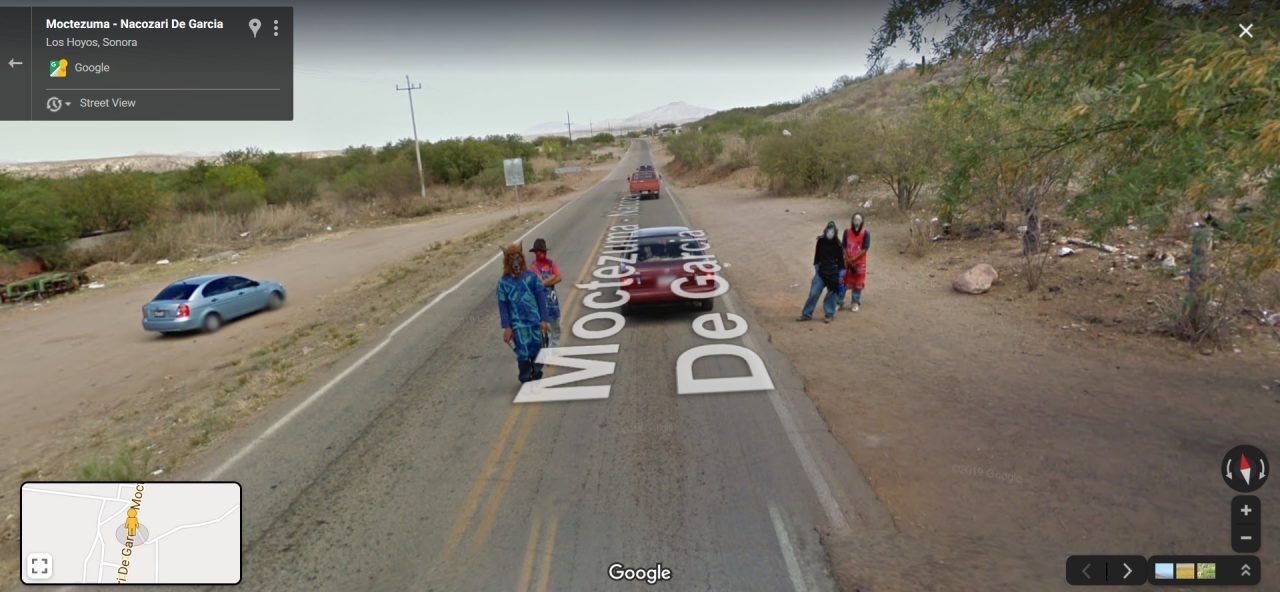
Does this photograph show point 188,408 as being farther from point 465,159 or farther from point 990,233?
point 465,159

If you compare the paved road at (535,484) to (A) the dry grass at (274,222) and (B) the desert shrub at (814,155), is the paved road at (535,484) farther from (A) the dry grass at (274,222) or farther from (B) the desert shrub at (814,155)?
(A) the dry grass at (274,222)

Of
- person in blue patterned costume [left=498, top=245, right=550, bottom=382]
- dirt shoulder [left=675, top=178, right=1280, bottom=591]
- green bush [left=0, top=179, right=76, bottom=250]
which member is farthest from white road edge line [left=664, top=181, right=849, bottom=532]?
green bush [left=0, top=179, right=76, bottom=250]

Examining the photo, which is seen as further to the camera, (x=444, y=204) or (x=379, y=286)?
(x=444, y=204)

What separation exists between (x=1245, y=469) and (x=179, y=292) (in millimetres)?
18853

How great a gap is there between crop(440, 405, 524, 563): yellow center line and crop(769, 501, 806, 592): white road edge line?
7.22ft

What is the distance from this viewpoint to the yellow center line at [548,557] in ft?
12.2

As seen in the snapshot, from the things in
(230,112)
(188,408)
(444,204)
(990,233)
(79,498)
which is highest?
(444,204)

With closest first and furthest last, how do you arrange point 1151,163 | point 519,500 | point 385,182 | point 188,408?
point 1151,163
point 519,500
point 188,408
point 385,182

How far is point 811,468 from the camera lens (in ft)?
16.4

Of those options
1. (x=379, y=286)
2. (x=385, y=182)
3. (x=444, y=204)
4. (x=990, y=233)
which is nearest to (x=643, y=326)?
(x=990, y=233)

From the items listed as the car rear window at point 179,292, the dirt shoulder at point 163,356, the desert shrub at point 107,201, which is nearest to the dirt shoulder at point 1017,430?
the dirt shoulder at point 163,356

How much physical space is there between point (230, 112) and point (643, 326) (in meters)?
6.31

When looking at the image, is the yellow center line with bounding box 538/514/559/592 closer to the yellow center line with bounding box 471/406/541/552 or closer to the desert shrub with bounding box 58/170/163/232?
the yellow center line with bounding box 471/406/541/552

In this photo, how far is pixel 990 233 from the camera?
14555mm
